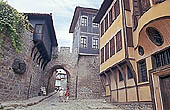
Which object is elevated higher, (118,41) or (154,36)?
(118,41)

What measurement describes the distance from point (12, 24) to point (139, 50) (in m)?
7.88

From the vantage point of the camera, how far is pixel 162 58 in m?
6.53

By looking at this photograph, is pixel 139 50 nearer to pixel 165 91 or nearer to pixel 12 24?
pixel 165 91

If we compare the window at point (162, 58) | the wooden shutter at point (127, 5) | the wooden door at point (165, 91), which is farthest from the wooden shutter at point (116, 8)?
the wooden door at point (165, 91)

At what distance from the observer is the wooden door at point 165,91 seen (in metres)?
5.58

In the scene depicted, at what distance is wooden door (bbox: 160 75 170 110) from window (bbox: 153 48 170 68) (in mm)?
786

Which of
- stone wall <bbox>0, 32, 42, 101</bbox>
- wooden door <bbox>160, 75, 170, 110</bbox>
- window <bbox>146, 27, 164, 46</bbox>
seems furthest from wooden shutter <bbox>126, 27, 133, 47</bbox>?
stone wall <bbox>0, 32, 42, 101</bbox>

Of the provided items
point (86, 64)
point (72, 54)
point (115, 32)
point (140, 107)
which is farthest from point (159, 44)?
point (72, 54)

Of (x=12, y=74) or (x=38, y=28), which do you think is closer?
(x=12, y=74)

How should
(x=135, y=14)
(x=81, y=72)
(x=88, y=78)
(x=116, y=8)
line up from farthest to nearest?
1. (x=81, y=72)
2. (x=88, y=78)
3. (x=116, y=8)
4. (x=135, y=14)

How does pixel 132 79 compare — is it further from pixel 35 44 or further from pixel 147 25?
pixel 35 44

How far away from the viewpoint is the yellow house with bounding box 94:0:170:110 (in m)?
5.77

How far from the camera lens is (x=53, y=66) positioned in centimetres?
1866

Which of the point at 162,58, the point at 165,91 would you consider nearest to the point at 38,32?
the point at 162,58
